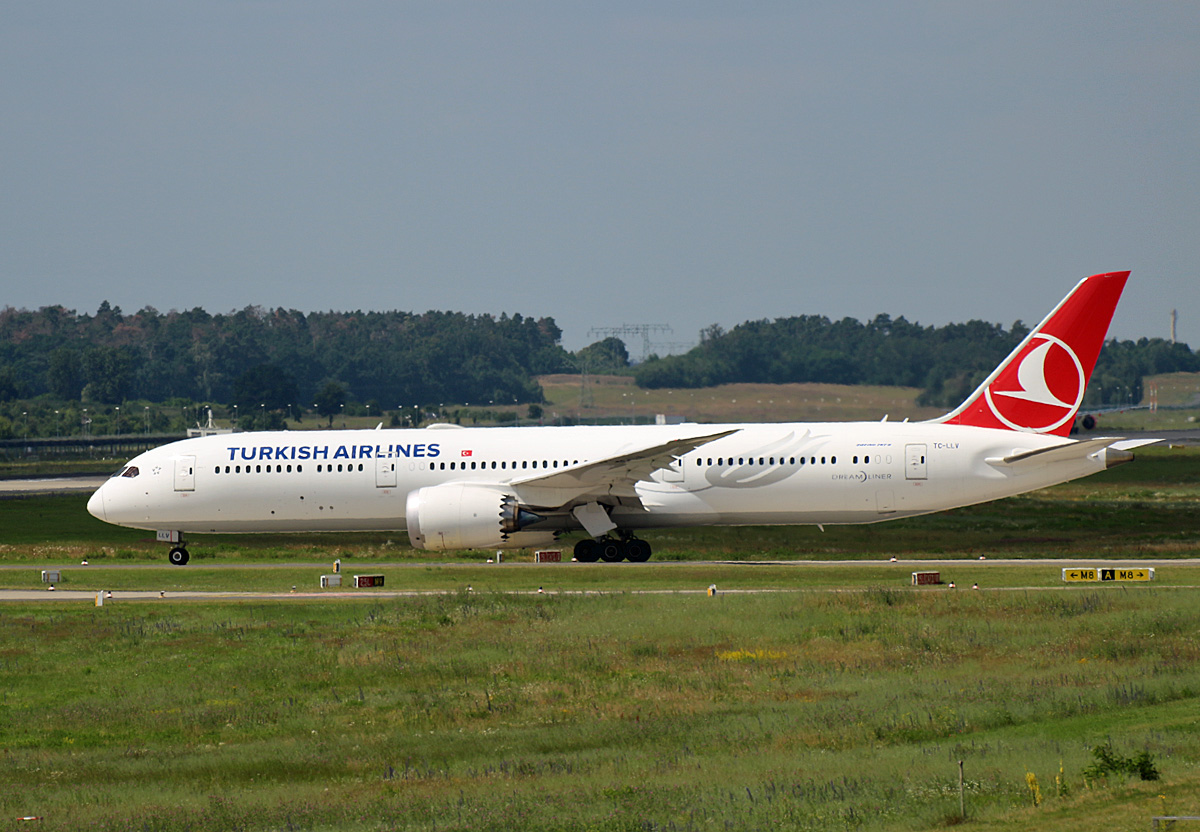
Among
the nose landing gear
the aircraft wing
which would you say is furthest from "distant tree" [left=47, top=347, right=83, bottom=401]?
the aircraft wing

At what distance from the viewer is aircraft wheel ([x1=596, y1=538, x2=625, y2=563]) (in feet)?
111

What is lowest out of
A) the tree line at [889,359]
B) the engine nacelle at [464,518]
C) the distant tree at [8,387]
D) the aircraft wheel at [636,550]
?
the aircraft wheel at [636,550]

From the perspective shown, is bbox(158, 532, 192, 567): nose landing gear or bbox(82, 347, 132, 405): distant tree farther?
bbox(82, 347, 132, 405): distant tree

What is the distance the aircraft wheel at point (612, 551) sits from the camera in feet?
111

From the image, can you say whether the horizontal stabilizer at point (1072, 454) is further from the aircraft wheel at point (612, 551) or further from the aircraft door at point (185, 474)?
the aircraft door at point (185, 474)

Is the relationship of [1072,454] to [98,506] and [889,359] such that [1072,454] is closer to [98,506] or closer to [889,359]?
[98,506]

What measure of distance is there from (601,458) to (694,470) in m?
2.83

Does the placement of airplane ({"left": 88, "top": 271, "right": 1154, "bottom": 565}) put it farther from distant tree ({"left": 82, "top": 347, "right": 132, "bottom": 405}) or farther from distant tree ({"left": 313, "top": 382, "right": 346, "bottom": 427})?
distant tree ({"left": 82, "top": 347, "right": 132, "bottom": 405})

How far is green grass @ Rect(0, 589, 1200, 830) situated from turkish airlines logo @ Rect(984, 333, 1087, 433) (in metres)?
9.40

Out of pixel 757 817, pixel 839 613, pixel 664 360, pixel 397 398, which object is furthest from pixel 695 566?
pixel 397 398

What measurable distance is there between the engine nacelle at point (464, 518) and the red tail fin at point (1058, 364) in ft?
40.2

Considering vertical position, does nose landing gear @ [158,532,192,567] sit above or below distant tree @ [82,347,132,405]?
below

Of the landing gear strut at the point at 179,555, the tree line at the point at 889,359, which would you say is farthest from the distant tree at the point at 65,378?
the landing gear strut at the point at 179,555

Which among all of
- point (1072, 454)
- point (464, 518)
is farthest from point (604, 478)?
point (1072, 454)
